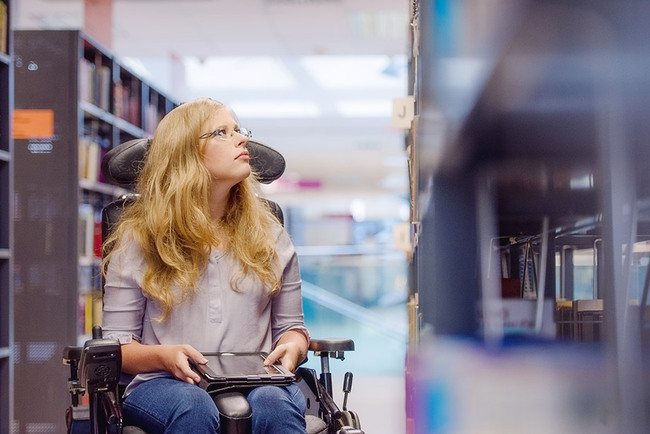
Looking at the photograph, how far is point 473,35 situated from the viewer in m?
1.15

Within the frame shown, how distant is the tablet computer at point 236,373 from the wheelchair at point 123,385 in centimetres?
3

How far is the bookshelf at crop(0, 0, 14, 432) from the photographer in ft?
11.1

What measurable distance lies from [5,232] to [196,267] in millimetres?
1742

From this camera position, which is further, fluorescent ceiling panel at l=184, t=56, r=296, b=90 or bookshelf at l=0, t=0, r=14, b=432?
fluorescent ceiling panel at l=184, t=56, r=296, b=90

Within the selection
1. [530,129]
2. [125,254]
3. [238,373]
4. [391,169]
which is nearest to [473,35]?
[530,129]

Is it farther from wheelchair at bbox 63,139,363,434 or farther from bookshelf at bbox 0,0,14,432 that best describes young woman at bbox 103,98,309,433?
bookshelf at bbox 0,0,14,432

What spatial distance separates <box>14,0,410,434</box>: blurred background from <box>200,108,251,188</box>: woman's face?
174 centimetres

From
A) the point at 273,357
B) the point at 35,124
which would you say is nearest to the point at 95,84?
the point at 35,124

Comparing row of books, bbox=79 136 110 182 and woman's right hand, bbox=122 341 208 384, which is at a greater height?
row of books, bbox=79 136 110 182

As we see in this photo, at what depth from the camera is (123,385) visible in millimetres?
2021

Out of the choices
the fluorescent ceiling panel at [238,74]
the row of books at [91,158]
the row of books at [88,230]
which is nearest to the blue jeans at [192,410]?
the row of books at [88,230]

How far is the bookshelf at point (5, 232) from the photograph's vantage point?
3383 millimetres

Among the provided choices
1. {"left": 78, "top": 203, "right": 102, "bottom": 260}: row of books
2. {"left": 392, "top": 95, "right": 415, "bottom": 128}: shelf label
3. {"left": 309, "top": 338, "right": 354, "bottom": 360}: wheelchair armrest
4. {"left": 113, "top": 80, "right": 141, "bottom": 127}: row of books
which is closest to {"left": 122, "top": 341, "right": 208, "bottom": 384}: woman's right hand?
{"left": 309, "top": 338, "right": 354, "bottom": 360}: wheelchair armrest

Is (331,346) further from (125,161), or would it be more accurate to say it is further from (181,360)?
(125,161)
